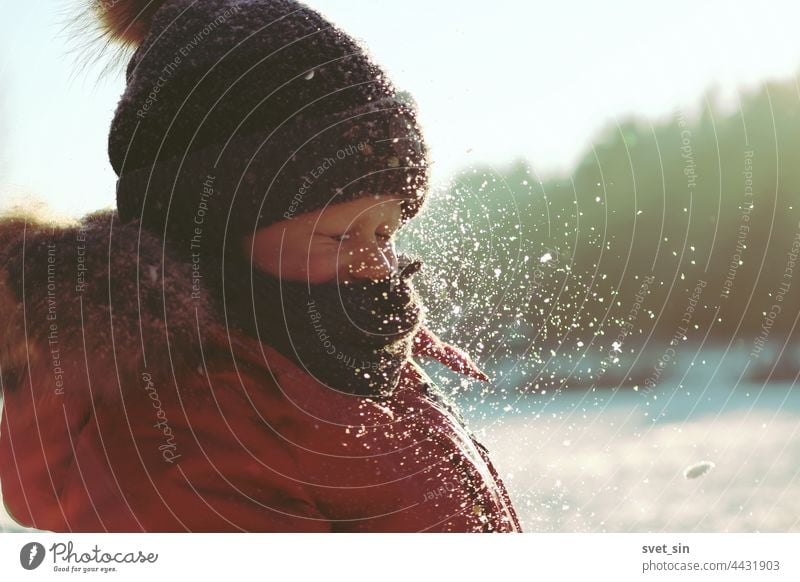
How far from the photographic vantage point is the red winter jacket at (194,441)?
56 centimetres

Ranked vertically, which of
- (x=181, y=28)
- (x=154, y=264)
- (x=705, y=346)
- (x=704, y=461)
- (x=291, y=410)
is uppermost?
(x=181, y=28)

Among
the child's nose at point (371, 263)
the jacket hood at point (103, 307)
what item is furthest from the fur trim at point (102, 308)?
the child's nose at point (371, 263)

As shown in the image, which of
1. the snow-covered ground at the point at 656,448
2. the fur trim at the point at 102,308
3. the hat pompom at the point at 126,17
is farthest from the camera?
the snow-covered ground at the point at 656,448

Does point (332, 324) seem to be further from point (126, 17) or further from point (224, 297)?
point (126, 17)

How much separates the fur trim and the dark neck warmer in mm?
40

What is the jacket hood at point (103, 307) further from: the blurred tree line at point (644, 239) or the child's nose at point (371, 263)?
the blurred tree line at point (644, 239)

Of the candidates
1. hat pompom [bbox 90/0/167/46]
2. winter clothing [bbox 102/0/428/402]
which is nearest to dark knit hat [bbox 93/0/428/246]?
winter clothing [bbox 102/0/428/402]

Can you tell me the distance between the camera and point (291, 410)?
583mm

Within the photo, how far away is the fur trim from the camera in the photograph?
54cm

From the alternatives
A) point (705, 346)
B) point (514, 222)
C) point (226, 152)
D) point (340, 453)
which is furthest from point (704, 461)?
point (226, 152)

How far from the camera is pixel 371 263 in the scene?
60 cm

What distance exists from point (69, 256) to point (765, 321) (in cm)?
74
